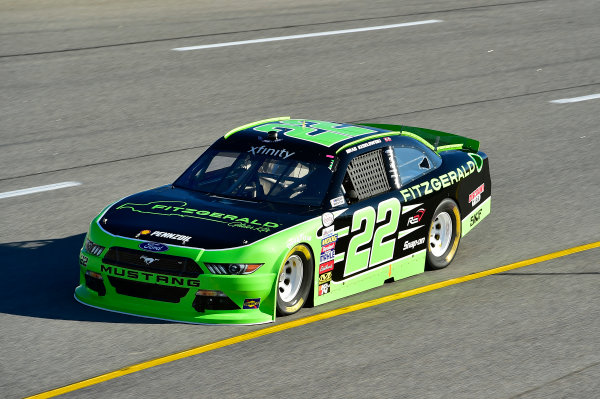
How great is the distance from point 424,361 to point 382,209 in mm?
1892

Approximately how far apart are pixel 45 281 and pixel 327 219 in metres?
2.63

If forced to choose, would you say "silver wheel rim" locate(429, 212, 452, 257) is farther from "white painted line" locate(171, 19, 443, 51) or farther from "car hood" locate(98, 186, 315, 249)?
"white painted line" locate(171, 19, 443, 51)

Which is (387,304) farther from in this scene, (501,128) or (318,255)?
(501,128)

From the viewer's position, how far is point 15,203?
1206 centimetres

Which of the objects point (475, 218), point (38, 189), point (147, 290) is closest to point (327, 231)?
point (147, 290)

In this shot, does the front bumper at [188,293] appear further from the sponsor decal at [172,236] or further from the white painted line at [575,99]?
the white painted line at [575,99]

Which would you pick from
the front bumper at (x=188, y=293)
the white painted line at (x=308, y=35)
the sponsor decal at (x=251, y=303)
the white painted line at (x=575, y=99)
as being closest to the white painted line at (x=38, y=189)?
the front bumper at (x=188, y=293)

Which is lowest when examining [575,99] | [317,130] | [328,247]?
[575,99]

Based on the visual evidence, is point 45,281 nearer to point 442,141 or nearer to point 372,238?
point 372,238

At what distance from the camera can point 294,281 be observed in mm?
8844

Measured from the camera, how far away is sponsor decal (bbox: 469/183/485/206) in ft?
35.7

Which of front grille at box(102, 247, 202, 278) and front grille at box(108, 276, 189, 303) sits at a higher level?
front grille at box(102, 247, 202, 278)

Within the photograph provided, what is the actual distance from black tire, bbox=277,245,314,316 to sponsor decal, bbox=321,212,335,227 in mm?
312

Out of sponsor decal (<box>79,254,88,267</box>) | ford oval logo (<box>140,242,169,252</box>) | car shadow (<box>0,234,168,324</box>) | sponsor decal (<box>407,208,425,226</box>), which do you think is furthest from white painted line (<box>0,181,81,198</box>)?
sponsor decal (<box>407,208,425,226</box>)
